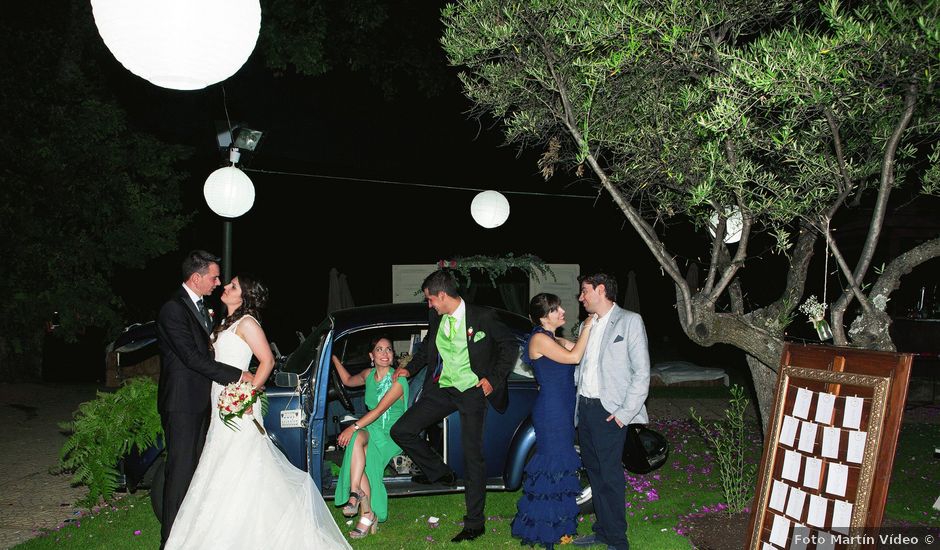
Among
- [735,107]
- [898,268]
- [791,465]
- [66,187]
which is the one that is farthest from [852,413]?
[66,187]

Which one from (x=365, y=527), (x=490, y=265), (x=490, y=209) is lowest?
(x=365, y=527)

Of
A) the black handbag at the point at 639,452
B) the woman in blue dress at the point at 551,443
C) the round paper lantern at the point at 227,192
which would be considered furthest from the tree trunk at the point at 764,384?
the round paper lantern at the point at 227,192

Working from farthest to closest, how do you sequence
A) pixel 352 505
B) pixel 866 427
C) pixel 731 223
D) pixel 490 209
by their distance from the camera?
pixel 490 209 < pixel 731 223 < pixel 352 505 < pixel 866 427

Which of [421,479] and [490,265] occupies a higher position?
[490,265]

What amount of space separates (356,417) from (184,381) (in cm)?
177

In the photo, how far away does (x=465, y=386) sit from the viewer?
4996 mm

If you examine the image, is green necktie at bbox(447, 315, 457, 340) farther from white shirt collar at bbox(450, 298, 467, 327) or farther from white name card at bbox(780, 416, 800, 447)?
white name card at bbox(780, 416, 800, 447)

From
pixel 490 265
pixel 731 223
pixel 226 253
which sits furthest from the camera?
pixel 490 265

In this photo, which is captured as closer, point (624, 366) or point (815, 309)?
point (815, 309)

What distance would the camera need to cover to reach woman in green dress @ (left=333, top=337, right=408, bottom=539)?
509 centimetres

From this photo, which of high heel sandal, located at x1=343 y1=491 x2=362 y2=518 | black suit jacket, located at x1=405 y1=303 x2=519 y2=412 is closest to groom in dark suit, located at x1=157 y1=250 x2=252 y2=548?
high heel sandal, located at x1=343 y1=491 x2=362 y2=518

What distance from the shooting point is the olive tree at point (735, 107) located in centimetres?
350

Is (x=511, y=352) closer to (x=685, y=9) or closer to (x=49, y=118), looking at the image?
(x=685, y=9)

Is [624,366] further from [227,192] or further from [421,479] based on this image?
[227,192]
